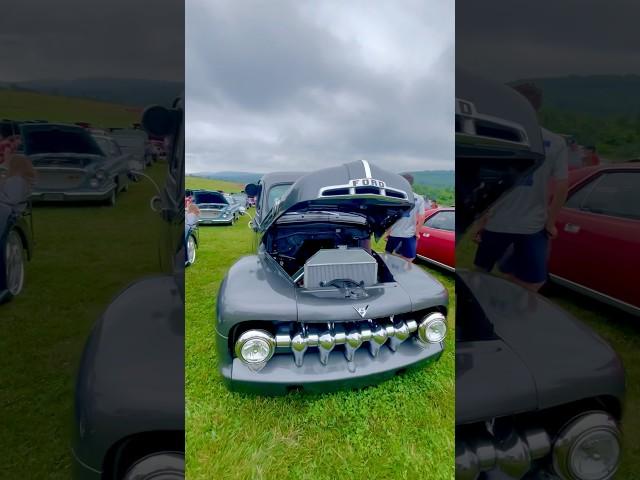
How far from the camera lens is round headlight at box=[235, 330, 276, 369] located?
1.09 metres

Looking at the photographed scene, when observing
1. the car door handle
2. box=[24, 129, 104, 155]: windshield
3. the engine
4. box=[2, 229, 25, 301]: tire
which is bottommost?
the engine

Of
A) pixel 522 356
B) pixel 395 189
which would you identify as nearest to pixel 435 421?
pixel 522 356

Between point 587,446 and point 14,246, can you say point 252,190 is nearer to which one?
point 14,246

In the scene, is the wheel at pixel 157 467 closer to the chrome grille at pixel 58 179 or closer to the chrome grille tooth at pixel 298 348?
the chrome grille tooth at pixel 298 348

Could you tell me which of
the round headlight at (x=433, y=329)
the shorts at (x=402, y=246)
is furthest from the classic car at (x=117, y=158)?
the shorts at (x=402, y=246)

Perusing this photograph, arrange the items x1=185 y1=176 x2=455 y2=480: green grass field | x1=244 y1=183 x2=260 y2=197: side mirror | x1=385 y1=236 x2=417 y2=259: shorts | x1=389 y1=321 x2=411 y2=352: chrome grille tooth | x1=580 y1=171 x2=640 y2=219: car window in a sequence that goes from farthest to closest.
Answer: x1=244 y1=183 x2=260 y2=197: side mirror → x1=385 y1=236 x2=417 y2=259: shorts → x1=389 y1=321 x2=411 y2=352: chrome grille tooth → x1=185 y1=176 x2=455 y2=480: green grass field → x1=580 y1=171 x2=640 y2=219: car window

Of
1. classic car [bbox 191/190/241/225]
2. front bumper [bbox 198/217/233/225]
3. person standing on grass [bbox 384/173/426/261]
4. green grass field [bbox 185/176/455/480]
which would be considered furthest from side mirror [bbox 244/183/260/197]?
green grass field [bbox 185/176/455/480]

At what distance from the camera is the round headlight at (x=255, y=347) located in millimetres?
1089

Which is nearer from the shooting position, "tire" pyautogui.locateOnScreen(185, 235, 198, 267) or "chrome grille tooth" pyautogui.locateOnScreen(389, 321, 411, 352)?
"tire" pyautogui.locateOnScreen(185, 235, 198, 267)

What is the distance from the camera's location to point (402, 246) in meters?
1.80

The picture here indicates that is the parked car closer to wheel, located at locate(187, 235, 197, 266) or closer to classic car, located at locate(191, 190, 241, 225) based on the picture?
wheel, located at locate(187, 235, 197, 266)

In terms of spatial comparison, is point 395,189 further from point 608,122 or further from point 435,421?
point 435,421

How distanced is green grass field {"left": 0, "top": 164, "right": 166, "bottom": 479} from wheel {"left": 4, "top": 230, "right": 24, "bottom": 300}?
0.04ft

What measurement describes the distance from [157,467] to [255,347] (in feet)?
1.48
